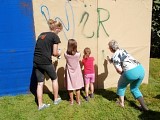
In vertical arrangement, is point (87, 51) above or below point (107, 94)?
above

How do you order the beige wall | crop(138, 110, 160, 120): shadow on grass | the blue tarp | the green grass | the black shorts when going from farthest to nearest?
the beige wall
the blue tarp
the black shorts
the green grass
crop(138, 110, 160, 120): shadow on grass

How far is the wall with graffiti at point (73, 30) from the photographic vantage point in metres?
5.60

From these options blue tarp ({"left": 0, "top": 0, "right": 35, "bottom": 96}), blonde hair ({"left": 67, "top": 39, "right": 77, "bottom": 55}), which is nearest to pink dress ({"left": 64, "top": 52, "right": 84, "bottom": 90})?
blonde hair ({"left": 67, "top": 39, "right": 77, "bottom": 55})

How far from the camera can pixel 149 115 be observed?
5008 mm

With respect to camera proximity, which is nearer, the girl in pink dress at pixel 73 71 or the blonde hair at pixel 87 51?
the girl in pink dress at pixel 73 71

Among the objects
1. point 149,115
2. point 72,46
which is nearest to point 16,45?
point 72,46

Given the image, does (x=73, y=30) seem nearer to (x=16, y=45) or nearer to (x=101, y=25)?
(x=101, y=25)

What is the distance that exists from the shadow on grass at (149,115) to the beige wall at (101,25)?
1499 mm

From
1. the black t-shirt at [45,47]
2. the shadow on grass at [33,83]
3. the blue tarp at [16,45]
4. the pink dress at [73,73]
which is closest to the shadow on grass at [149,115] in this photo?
the pink dress at [73,73]

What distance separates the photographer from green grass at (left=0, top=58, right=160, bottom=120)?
16.5 feet

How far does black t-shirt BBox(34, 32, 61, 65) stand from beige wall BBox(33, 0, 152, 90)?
62 cm

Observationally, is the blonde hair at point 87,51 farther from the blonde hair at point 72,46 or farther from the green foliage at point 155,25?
the green foliage at point 155,25

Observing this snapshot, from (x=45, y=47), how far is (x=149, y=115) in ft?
7.67

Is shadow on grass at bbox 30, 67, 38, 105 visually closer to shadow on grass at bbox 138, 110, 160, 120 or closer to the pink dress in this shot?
the pink dress
